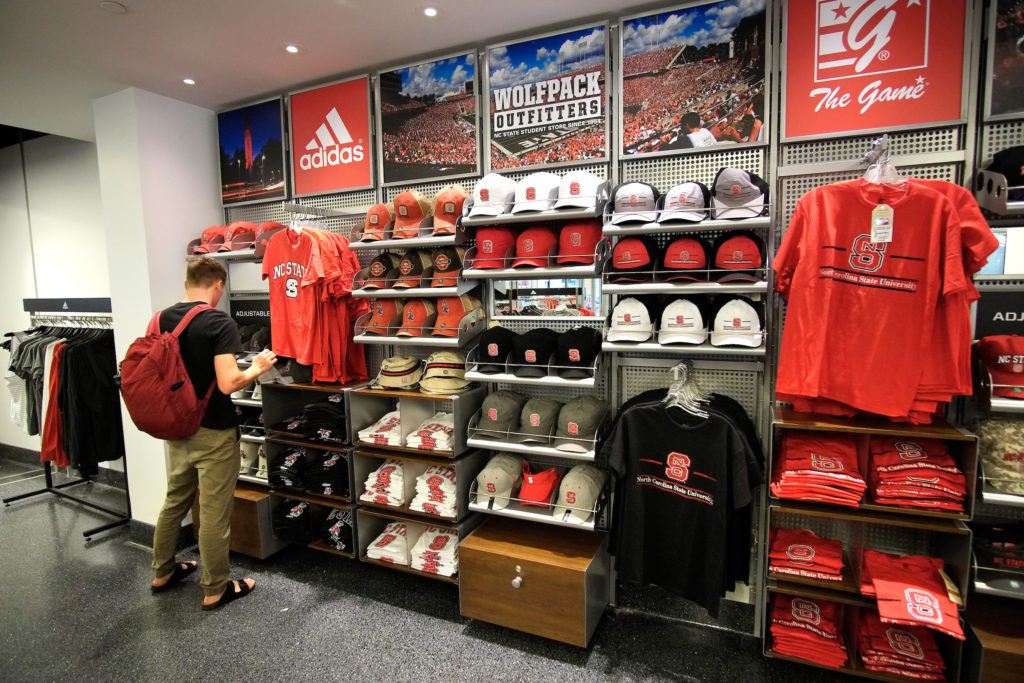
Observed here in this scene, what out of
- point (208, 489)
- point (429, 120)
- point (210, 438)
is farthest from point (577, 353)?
point (208, 489)

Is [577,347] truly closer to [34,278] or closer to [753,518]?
[753,518]

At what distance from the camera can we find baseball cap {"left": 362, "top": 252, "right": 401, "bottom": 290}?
3.13 meters

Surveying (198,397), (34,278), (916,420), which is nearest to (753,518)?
(916,420)

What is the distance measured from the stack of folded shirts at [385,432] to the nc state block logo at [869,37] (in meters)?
2.98

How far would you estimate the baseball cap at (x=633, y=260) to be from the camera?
2449 mm

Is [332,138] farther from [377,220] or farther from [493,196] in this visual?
[493,196]

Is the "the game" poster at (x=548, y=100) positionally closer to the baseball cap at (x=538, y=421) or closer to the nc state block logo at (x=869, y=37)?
the nc state block logo at (x=869, y=37)

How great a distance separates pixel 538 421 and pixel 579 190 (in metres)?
1.25

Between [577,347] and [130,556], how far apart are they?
361cm

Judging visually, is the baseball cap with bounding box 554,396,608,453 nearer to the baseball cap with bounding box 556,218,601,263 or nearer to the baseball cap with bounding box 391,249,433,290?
the baseball cap with bounding box 556,218,601,263

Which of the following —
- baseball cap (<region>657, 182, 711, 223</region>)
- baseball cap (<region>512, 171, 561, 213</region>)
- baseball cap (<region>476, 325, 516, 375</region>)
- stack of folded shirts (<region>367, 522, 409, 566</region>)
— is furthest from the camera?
stack of folded shirts (<region>367, 522, 409, 566</region>)

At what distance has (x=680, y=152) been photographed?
269cm

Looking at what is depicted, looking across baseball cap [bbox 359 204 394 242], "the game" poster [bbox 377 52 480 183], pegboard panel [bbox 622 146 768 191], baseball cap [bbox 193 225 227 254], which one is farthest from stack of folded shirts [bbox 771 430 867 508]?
baseball cap [bbox 193 225 227 254]

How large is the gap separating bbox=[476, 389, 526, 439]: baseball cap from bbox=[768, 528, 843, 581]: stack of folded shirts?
1435mm
